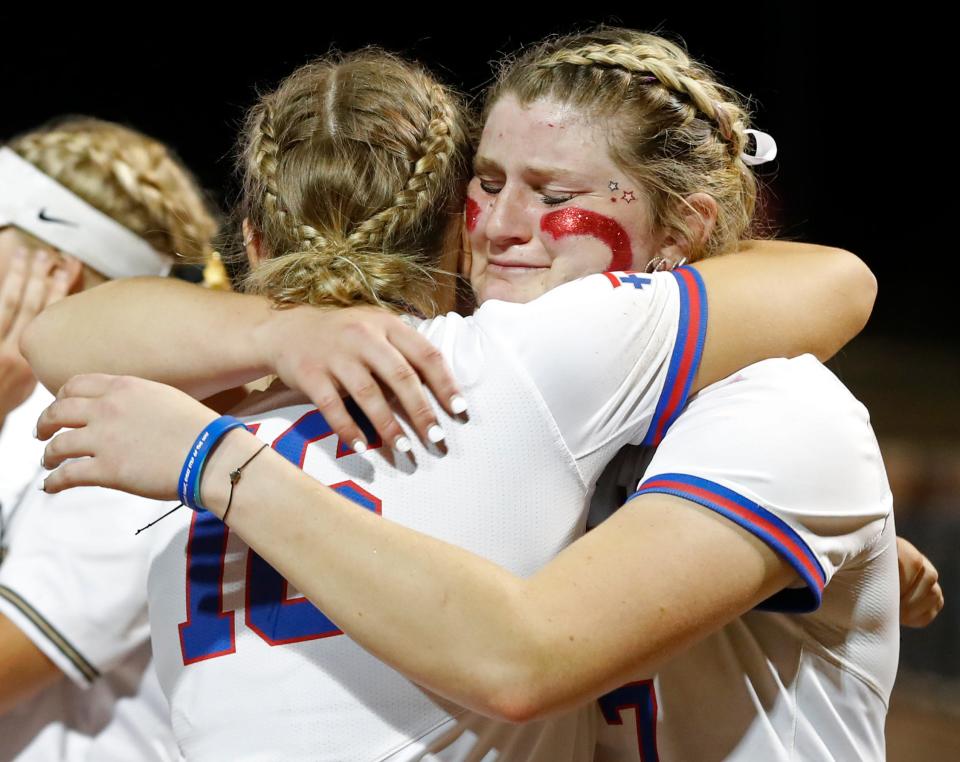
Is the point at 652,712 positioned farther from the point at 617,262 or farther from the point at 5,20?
the point at 5,20

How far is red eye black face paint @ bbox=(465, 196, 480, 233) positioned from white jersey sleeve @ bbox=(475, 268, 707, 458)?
0.86 ft

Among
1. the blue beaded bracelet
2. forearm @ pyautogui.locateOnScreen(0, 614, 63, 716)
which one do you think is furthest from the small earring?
forearm @ pyautogui.locateOnScreen(0, 614, 63, 716)

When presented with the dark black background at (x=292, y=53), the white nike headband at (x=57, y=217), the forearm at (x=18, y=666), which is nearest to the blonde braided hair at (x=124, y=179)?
the white nike headband at (x=57, y=217)

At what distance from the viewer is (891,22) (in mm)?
4598

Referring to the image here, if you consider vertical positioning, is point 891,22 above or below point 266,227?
below

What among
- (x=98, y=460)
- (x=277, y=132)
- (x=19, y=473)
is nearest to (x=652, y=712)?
A: (x=98, y=460)

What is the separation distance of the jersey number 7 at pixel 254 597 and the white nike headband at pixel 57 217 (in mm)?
943

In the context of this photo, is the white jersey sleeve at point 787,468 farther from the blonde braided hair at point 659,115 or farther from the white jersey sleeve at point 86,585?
the white jersey sleeve at point 86,585

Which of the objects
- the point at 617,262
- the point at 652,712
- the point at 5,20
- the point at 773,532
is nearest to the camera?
the point at 773,532

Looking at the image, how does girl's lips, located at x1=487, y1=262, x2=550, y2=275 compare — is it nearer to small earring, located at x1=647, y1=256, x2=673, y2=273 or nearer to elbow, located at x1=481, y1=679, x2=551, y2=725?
small earring, located at x1=647, y1=256, x2=673, y2=273

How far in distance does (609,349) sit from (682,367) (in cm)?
10

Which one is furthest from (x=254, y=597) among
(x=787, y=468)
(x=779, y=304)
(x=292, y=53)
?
(x=292, y=53)

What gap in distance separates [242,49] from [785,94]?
213cm

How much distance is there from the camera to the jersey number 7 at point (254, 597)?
1.05m
